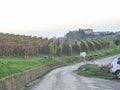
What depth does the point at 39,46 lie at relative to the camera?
95.8m

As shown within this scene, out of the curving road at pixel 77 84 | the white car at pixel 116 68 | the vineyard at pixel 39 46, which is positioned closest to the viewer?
the curving road at pixel 77 84

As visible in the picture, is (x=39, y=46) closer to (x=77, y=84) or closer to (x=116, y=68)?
(x=116, y=68)

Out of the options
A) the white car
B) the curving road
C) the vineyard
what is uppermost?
the vineyard

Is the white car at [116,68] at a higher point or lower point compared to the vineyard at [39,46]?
lower

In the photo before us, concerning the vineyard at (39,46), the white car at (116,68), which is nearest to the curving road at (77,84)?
the white car at (116,68)

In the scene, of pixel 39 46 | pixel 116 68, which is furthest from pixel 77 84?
pixel 39 46

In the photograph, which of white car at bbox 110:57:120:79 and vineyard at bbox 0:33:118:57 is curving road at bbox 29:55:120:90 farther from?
vineyard at bbox 0:33:118:57

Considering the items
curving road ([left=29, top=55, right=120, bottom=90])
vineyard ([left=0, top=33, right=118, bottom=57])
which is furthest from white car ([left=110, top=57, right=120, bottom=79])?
vineyard ([left=0, top=33, right=118, bottom=57])

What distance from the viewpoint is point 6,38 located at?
79875 millimetres

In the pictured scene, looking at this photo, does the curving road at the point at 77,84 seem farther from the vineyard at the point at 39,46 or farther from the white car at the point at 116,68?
the vineyard at the point at 39,46

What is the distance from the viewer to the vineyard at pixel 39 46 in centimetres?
7847

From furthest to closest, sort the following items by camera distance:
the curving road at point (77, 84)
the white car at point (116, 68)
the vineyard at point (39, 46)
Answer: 1. the vineyard at point (39, 46)
2. the white car at point (116, 68)
3. the curving road at point (77, 84)

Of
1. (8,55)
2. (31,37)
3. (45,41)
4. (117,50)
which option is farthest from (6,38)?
(117,50)

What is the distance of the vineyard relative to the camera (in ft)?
257
